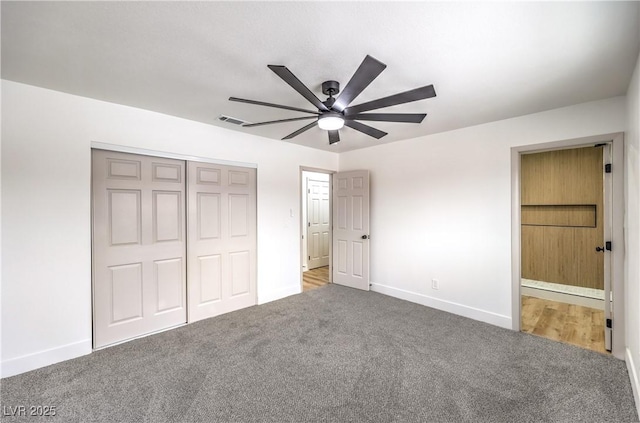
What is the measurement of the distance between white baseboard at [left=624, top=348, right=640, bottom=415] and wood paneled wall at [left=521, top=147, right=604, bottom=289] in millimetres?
2146

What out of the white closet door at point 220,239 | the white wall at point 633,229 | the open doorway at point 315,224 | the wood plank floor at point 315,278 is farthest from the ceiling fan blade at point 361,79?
the open doorway at point 315,224

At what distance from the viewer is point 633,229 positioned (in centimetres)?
214

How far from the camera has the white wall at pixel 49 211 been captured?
89.0 inches

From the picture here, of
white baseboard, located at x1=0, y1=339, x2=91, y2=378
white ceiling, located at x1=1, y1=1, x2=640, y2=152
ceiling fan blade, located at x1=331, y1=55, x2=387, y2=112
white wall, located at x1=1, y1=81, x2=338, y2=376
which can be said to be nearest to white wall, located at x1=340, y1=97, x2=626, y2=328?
white ceiling, located at x1=1, y1=1, x2=640, y2=152

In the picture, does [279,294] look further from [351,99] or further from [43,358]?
[351,99]

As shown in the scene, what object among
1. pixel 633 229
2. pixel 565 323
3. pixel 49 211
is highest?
pixel 49 211

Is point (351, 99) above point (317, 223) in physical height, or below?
above

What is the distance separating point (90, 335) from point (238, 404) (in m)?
1.79

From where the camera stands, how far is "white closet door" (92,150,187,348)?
2719 mm

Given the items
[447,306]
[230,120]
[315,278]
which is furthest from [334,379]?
[315,278]

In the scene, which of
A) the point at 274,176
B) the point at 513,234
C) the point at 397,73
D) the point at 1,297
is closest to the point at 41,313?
the point at 1,297

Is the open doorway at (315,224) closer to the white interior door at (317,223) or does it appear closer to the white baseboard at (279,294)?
the white interior door at (317,223)

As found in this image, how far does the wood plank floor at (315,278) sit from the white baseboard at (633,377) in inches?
145

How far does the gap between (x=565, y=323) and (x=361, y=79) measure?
151 inches
